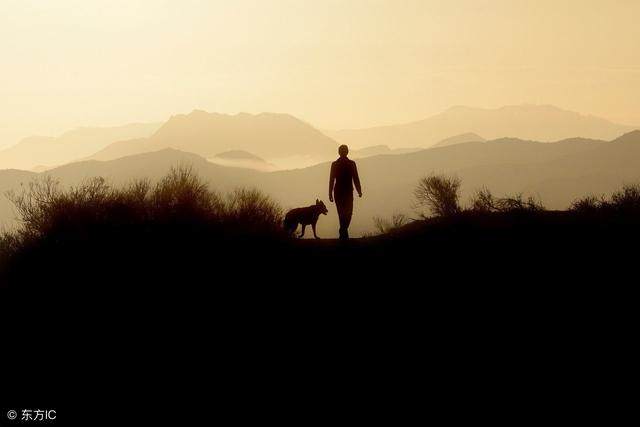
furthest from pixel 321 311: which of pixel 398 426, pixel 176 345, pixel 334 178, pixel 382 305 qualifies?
pixel 334 178

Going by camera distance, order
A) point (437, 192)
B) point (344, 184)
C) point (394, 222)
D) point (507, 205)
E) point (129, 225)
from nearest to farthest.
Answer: point (129, 225) < point (344, 184) < point (507, 205) < point (394, 222) < point (437, 192)

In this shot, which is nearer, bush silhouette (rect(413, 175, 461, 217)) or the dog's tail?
the dog's tail

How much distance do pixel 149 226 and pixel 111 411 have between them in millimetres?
5451

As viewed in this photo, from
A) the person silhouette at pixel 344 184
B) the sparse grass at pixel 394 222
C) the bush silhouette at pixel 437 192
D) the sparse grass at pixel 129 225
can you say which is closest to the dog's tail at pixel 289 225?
the sparse grass at pixel 129 225

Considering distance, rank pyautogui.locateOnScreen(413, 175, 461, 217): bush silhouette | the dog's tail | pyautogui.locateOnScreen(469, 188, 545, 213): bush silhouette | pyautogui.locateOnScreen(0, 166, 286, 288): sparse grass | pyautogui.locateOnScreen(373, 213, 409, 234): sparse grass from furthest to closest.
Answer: pyautogui.locateOnScreen(413, 175, 461, 217): bush silhouette < pyautogui.locateOnScreen(373, 213, 409, 234): sparse grass < pyautogui.locateOnScreen(469, 188, 545, 213): bush silhouette < the dog's tail < pyautogui.locateOnScreen(0, 166, 286, 288): sparse grass

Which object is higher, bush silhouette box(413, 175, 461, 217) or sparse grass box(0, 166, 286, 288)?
bush silhouette box(413, 175, 461, 217)

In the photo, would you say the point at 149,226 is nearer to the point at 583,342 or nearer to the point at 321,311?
the point at 321,311

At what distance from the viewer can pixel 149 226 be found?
41.0 ft

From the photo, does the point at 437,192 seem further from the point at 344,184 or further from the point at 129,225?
the point at 129,225

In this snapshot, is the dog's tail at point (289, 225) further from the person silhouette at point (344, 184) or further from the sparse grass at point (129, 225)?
the person silhouette at point (344, 184)

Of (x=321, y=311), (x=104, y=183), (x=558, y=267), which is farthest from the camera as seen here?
(x=104, y=183)

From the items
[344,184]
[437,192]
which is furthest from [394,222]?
[344,184]

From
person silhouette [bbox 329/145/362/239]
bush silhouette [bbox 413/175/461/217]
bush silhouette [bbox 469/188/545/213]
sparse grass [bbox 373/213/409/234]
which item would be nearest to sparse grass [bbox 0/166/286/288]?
person silhouette [bbox 329/145/362/239]

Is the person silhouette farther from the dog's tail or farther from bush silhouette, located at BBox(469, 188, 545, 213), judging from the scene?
bush silhouette, located at BBox(469, 188, 545, 213)
